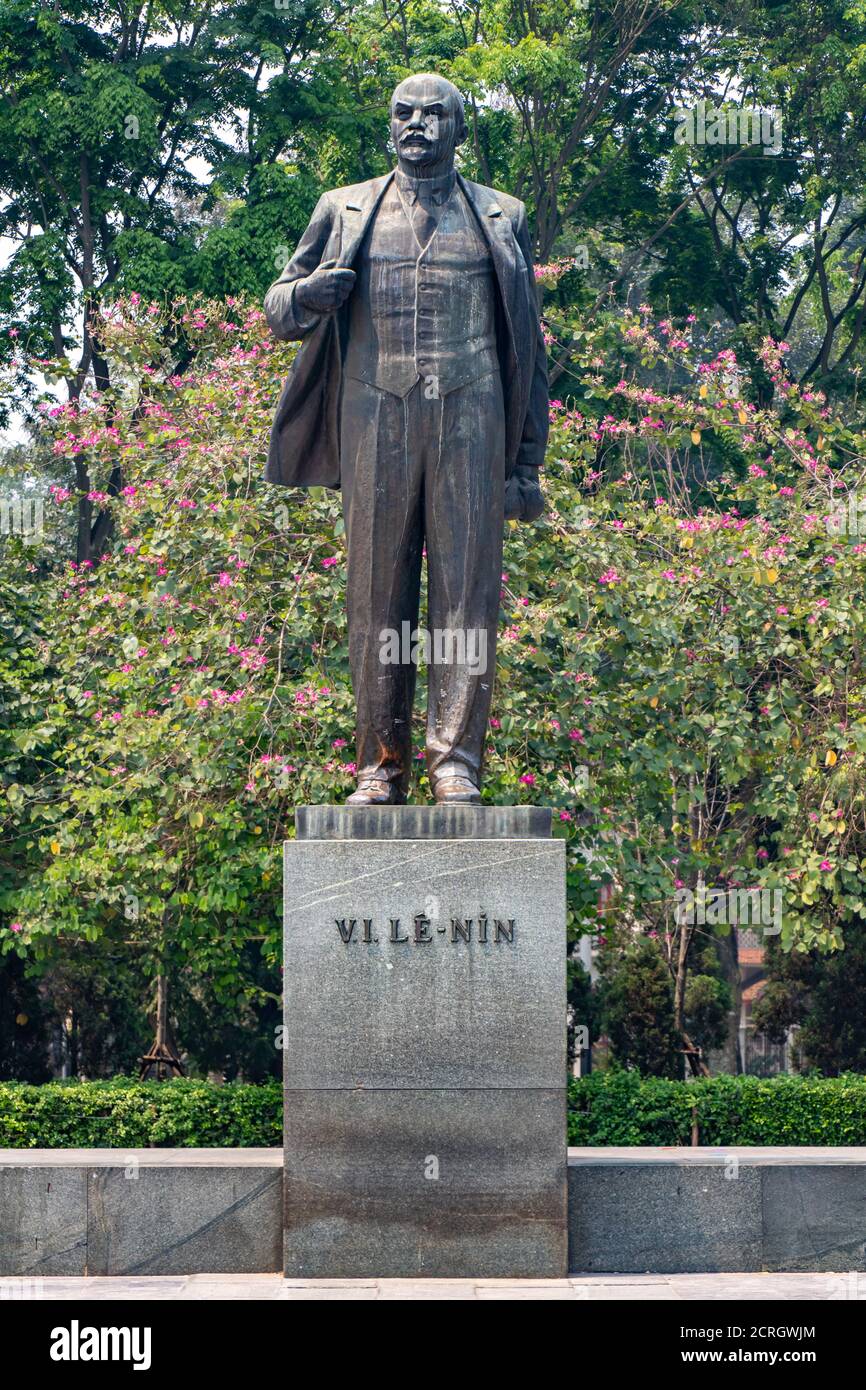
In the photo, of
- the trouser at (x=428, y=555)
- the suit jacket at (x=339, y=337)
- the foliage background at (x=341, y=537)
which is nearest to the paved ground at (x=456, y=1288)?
the trouser at (x=428, y=555)

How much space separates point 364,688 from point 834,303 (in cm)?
2481

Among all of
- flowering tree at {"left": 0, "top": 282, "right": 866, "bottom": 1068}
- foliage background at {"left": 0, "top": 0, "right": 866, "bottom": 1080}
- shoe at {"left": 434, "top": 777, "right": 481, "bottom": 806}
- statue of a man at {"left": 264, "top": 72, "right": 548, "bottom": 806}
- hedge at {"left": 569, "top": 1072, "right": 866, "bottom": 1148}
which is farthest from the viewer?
foliage background at {"left": 0, "top": 0, "right": 866, "bottom": 1080}

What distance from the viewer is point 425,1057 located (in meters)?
7.29

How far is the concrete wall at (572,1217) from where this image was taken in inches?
294

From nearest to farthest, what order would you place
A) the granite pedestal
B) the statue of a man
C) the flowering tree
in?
1. the granite pedestal
2. the statue of a man
3. the flowering tree

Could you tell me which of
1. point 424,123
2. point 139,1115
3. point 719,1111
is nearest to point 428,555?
point 424,123

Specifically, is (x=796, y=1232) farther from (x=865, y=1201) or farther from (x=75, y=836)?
(x=75, y=836)

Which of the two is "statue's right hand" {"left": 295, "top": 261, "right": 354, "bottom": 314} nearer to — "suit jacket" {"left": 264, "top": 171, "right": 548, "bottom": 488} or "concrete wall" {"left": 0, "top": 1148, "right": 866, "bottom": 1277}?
"suit jacket" {"left": 264, "top": 171, "right": 548, "bottom": 488}

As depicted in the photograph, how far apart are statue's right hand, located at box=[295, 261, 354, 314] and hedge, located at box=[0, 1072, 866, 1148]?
4101 mm

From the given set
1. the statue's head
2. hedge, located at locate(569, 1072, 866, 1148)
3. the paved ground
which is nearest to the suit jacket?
the statue's head

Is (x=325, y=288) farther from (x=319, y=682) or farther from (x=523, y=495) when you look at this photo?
(x=319, y=682)

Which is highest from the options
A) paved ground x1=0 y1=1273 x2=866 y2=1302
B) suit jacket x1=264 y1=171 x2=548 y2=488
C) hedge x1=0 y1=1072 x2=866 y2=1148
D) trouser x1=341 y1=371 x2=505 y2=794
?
suit jacket x1=264 y1=171 x2=548 y2=488

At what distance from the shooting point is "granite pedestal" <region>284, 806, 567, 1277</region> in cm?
718

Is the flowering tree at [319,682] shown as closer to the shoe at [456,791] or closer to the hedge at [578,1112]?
the hedge at [578,1112]
